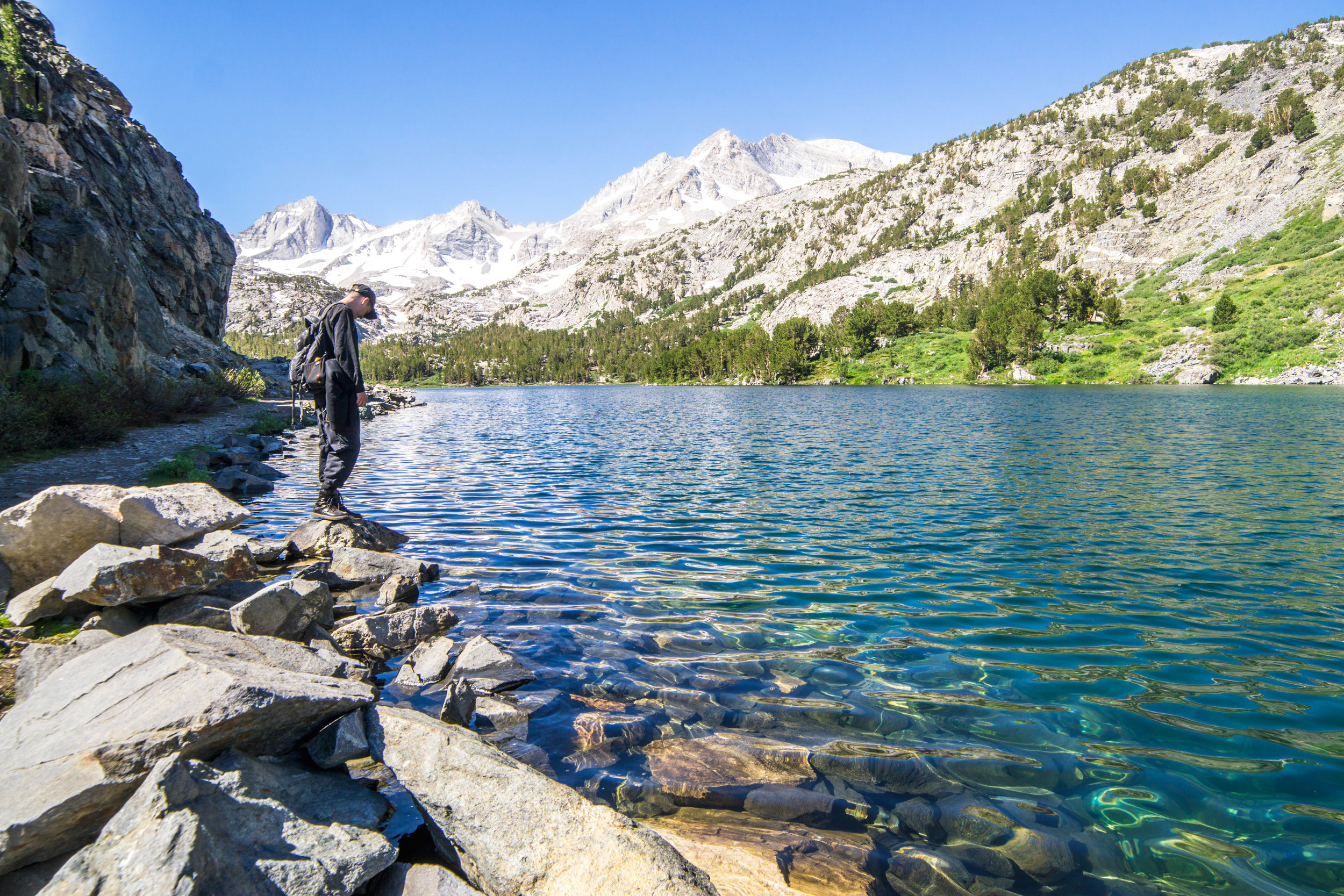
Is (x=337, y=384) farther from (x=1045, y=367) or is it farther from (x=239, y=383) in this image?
(x=1045, y=367)

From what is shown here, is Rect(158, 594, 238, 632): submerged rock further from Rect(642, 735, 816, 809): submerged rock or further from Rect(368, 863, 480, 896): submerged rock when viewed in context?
Rect(642, 735, 816, 809): submerged rock

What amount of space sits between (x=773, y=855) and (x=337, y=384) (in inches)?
507

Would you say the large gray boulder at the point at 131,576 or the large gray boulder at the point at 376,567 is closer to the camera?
the large gray boulder at the point at 131,576

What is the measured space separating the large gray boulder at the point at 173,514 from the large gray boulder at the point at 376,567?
6.79 feet

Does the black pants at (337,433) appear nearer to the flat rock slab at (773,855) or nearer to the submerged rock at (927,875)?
the flat rock slab at (773,855)

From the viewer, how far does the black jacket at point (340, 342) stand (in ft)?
43.3

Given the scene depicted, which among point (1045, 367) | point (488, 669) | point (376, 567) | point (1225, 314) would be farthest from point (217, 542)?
point (1225, 314)

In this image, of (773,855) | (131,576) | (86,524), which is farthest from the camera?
(86,524)

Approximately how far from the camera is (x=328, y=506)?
14.2 meters

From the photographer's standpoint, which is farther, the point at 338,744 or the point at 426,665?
the point at 426,665

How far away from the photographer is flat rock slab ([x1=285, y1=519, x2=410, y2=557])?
43.3 feet

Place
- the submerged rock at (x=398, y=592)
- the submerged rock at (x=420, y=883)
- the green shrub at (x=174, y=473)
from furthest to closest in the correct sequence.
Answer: the green shrub at (x=174, y=473), the submerged rock at (x=398, y=592), the submerged rock at (x=420, y=883)

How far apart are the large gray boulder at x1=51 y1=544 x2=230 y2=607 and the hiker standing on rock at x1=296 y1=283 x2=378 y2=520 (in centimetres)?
530

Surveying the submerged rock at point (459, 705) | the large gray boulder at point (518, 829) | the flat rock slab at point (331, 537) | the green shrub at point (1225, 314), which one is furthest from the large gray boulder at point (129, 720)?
the green shrub at point (1225, 314)
